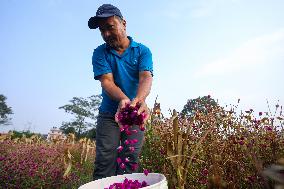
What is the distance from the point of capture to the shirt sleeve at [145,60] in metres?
3.24

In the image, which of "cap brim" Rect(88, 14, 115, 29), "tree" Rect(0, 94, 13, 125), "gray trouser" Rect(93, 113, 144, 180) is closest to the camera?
"cap brim" Rect(88, 14, 115, 29)

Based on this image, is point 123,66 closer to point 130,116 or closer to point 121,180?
point 130,116

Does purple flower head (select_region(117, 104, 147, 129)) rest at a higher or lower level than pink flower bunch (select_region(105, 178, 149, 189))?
higher

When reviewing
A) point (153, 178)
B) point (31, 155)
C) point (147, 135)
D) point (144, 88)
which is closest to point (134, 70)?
point (144, 88)

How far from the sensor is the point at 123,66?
10.9 ft

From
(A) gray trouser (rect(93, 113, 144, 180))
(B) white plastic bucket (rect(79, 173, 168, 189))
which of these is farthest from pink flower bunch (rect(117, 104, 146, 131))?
(A) gray trouser (rect(93, 113, 144, 180))

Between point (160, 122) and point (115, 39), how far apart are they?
2495 millimetres

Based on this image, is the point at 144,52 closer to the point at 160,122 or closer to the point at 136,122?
the point at 136,122

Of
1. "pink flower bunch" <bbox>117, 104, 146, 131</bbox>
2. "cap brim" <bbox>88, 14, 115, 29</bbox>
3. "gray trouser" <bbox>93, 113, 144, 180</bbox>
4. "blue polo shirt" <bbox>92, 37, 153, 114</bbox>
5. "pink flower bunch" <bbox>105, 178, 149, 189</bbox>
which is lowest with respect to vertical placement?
"pink flower bunch" <bbox>105, 178, 149, 189</bbox>

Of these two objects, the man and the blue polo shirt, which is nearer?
the man

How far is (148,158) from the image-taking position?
17.3ft

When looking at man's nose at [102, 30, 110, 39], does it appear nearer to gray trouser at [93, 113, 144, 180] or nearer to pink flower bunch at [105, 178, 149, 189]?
gray trouser at [93, 113, 144, 180]

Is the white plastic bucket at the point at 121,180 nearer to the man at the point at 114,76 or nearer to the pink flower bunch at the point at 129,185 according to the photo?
the pink flower bunch at the point at 129,185

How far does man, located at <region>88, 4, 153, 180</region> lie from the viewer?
3109mm
